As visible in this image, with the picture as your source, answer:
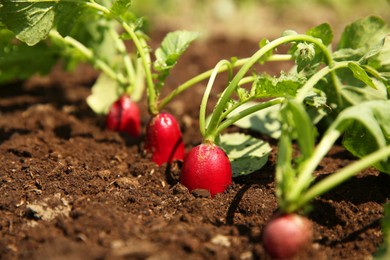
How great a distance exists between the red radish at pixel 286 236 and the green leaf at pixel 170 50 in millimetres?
1171

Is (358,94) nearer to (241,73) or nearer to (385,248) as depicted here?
(241,73)

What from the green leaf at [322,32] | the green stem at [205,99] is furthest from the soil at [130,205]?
the green leaf at [322,32]

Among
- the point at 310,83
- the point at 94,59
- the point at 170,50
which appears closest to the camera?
the point at 310,83

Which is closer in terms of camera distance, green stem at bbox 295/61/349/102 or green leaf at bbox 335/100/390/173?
green leaf at bbox 335/100/390/173

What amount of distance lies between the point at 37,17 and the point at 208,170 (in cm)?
125

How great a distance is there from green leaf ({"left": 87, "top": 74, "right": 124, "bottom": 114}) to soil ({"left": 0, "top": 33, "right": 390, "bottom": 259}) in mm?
127

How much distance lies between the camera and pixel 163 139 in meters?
2.74

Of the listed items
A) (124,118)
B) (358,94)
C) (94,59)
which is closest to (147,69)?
(124,118)

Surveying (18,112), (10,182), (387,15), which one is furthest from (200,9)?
(10,182)

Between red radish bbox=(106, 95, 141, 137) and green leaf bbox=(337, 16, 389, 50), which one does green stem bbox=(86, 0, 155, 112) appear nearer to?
red radish bbox=(106, 95, 141, 137)

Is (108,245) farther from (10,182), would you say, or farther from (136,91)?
(136,91)

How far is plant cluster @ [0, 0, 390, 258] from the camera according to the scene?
5.94ft

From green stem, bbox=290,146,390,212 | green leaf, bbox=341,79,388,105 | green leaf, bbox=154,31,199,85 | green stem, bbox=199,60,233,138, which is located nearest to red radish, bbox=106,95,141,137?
green leaf, bbox=154,31,199,85

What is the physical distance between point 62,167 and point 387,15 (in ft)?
16.7
